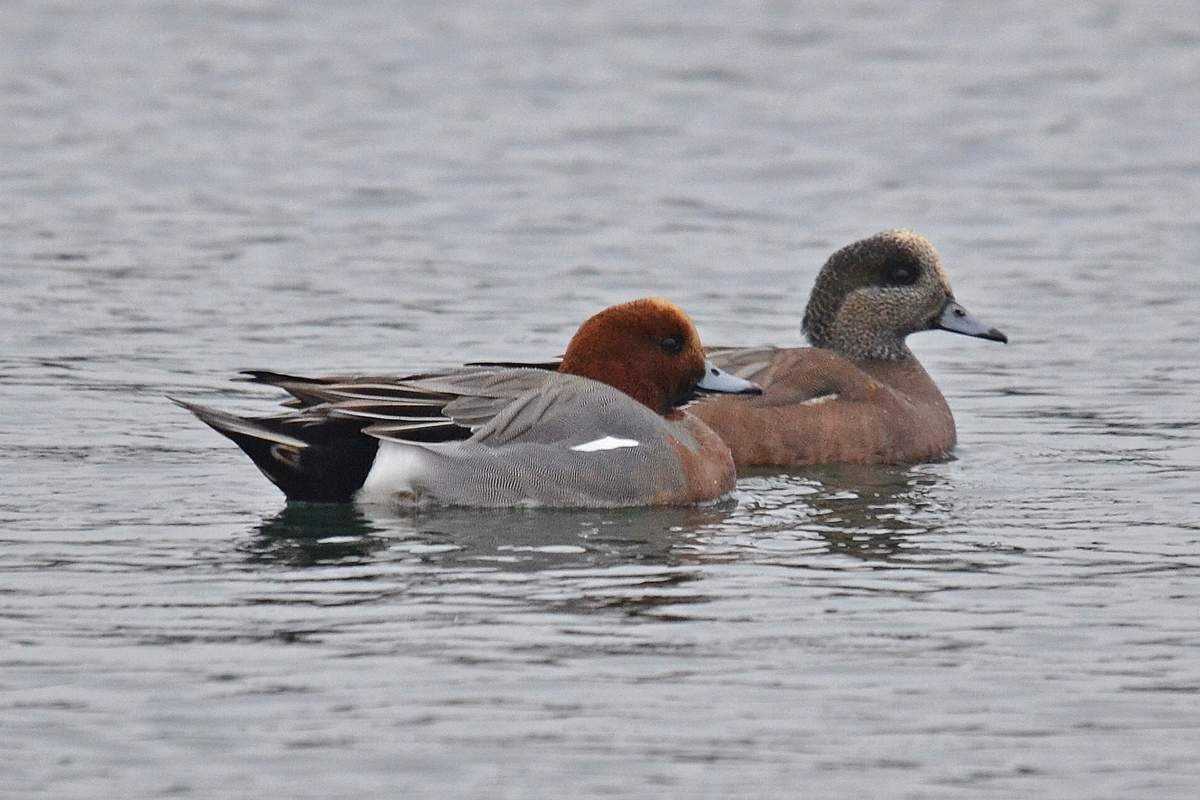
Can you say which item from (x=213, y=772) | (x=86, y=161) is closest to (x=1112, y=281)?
(x=86, y=161)

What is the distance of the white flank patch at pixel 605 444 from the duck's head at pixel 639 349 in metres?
0.42

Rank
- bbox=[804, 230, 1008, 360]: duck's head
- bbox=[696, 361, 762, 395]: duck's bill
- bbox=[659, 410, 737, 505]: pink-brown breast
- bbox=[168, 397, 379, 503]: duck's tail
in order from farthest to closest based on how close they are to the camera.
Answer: bbox=[804, 230, 1008, 360]: duck's head < bbox=[696, 361, 762, 395]: duck's bill < bbox=[659, 410, 737, 505]: pink-brown breast < bbox=[168, 397, 379, 503]: duck's tail

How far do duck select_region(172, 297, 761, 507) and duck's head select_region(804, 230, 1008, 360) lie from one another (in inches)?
78.5

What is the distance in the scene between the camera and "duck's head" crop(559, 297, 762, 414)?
31.2ft

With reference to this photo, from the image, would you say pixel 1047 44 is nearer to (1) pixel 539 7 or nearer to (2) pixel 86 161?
(1) pixel 539 7

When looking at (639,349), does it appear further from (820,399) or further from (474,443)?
(820,399)

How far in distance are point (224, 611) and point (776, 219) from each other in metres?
9.43

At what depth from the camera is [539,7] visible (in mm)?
23438

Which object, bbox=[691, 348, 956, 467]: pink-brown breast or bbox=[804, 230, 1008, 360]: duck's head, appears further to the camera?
bbox=[804, 230, 1008, 360]: duck's head

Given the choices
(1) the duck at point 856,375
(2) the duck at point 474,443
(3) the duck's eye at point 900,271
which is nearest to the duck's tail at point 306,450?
(2) the duck at point 474,443

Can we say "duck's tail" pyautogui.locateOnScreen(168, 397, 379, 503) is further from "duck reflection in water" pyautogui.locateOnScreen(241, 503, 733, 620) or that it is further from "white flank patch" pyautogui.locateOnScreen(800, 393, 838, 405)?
"white flank patch" pyautogui.locateOnScreen(800, 393, 838, 405)

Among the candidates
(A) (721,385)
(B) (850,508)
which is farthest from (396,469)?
(B) (850,508)

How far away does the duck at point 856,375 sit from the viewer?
10359 millimetres

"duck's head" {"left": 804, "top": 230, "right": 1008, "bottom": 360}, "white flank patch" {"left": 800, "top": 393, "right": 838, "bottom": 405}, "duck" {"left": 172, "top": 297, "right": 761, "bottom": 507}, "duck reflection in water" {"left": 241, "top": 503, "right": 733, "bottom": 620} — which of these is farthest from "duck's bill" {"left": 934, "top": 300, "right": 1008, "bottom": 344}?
"duck reflection in water" {"left": 241, "top": 503, "right": 733, "bottom": 620}
